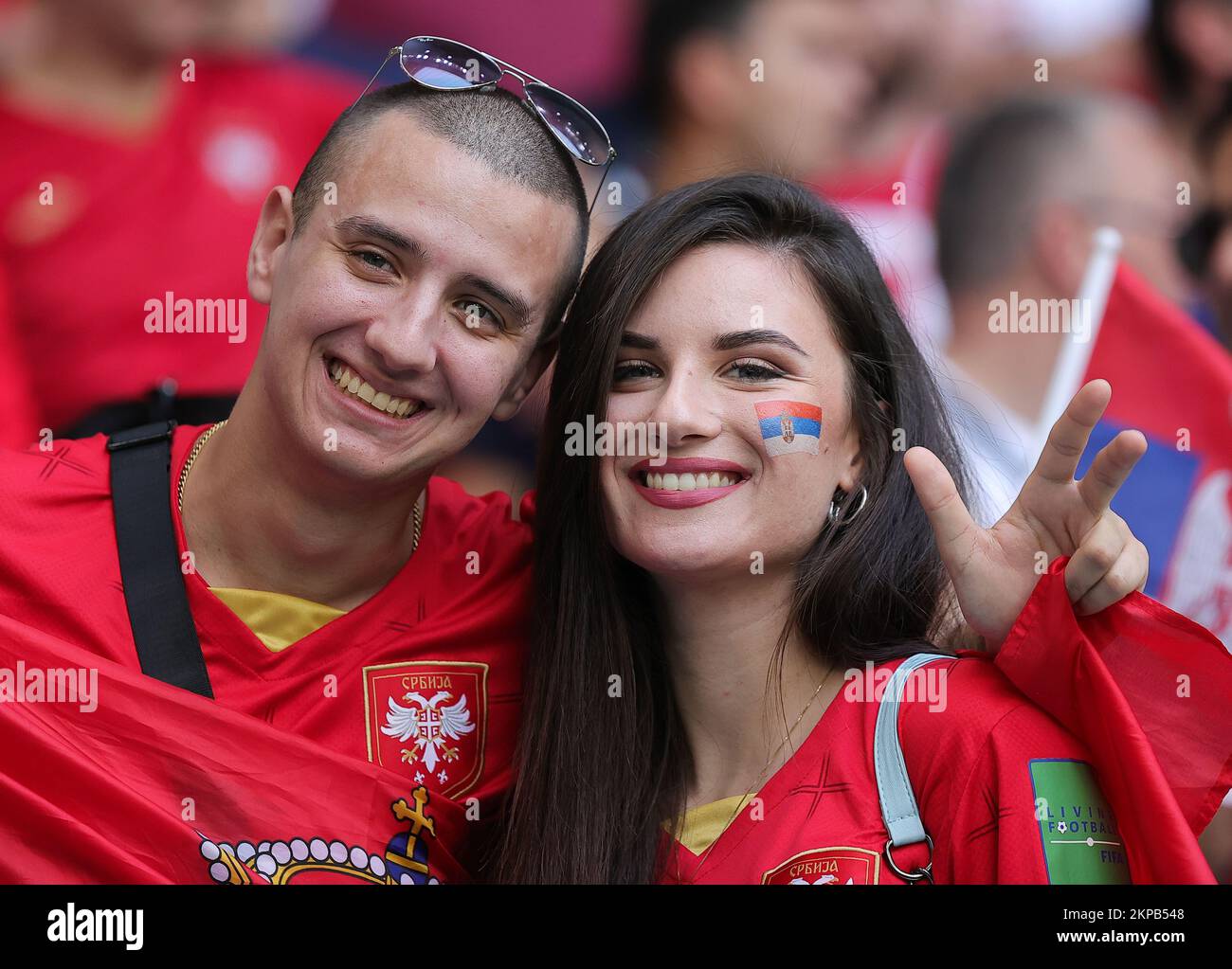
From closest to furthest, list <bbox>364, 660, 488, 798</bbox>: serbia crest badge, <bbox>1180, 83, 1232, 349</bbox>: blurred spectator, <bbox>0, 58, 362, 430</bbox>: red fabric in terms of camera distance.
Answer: <bbox>364, 660, 488, 798</bbox>: serbia crest badge, <bbox>0, 58, 362, 430</bbox>: red fabric, <bbox>1180, 83, 1232, 349</bbox>: blurred spectator

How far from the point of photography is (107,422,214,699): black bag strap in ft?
8.48

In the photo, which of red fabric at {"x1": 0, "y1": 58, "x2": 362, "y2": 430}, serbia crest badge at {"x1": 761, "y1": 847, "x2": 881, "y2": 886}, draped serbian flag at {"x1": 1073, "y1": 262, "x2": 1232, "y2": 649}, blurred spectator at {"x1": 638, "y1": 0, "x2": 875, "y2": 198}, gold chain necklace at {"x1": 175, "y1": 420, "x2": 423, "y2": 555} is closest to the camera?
serbia crest badge at {"x1": 761, "y1": 847, "x2": 881, "y2": 886}

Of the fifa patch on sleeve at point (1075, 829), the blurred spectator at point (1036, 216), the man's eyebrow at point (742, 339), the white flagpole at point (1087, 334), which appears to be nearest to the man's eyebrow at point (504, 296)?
the man's eyebrow at point (742, 339)

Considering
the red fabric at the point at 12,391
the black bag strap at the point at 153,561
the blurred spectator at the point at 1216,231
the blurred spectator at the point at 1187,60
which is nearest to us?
the black bag strap at the point at 153,561

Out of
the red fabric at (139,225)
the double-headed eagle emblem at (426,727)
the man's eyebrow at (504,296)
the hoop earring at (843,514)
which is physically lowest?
the double-headed eagle emblem at (426,727)

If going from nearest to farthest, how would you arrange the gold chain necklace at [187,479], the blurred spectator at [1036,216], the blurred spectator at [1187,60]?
the gold chain necklace at [187,479] → the blurred spectator at [1036,216] → the blurred spectator at [1187,60]

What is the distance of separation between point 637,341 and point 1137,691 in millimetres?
1106

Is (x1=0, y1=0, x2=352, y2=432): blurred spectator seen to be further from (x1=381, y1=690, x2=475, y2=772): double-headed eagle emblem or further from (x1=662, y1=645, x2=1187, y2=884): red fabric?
(x1=662, y1=645, x2=1187, y2=884): red fabric

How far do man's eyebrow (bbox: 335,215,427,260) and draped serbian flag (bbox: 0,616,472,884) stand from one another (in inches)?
35.9

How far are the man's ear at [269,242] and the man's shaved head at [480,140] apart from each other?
0.10ft

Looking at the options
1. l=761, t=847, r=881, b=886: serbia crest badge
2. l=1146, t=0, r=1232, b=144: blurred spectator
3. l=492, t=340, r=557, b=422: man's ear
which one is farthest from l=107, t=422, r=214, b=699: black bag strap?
l=1146, t=0, r=1232, b=144: blurred spectator

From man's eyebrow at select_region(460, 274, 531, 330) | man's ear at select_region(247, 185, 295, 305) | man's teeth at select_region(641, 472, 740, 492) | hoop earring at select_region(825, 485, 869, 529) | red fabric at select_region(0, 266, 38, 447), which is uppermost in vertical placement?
red fabric at select_region(0, 266, 38, 447)

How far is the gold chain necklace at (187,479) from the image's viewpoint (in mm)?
2824

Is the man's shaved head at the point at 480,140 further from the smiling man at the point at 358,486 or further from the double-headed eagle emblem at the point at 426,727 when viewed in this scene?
the double-headed eagle emblem at the point at 426,727
